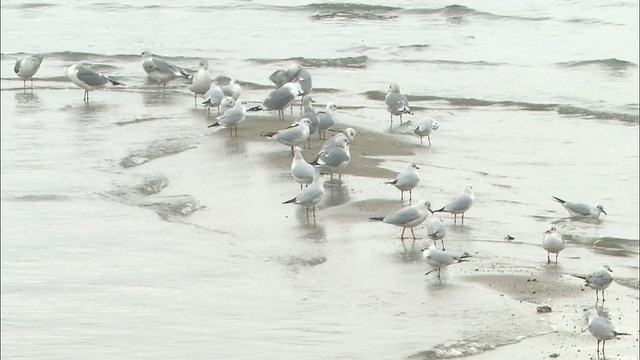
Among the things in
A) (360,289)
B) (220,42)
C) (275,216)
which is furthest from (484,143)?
(220,42)

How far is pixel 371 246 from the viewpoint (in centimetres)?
1089

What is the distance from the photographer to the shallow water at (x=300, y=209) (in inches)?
348

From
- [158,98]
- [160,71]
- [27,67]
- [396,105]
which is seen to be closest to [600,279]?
[396,105]

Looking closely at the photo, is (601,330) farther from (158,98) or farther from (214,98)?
(158,98)

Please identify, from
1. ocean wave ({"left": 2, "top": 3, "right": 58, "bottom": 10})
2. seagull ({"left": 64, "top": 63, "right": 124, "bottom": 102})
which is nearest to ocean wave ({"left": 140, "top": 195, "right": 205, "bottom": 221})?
seagull ({"left": 64, "top": 63, "right": 124, "bottom": 102})

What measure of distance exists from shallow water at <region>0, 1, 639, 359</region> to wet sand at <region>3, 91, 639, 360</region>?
0.03m

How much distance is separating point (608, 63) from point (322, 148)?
9.36 metres

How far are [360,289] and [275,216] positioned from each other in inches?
85.8

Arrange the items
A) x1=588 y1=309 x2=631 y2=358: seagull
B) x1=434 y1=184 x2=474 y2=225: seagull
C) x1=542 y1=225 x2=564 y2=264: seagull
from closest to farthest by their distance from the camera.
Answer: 1. x1=588 y1=309 x2=631 y2=358: seagull
2. x1=542 y1=225 x2=564 y2=264: seagull
3. x1=434 y1=184 x2=474 y2=225: seagull

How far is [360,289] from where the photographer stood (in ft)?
32.0

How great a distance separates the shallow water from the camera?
884cm

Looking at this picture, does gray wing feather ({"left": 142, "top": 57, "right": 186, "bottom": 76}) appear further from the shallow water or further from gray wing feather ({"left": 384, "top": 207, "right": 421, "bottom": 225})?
gray wing feather ({"left": 384, "top": 207, "right": 421, "bottom": 225})

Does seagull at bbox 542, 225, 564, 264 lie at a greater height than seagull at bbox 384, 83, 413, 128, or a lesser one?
greater

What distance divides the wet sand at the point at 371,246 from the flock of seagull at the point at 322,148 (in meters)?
0.17
